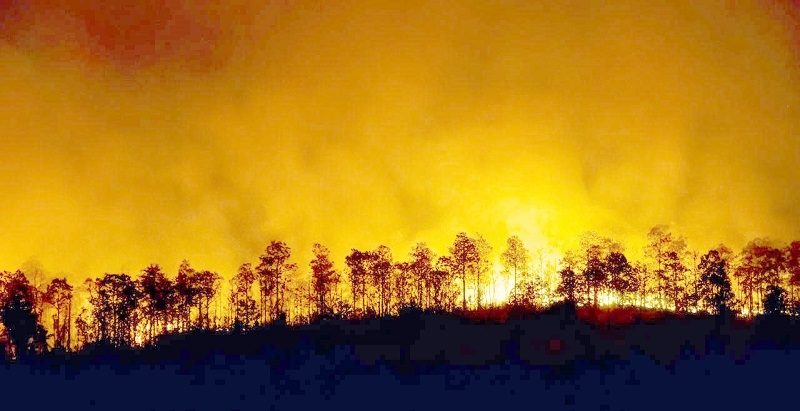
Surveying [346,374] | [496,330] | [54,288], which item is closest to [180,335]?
[346,374]

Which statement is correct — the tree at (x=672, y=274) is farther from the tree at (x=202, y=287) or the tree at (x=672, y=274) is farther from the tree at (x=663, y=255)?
the tree at (x=202, y=287)

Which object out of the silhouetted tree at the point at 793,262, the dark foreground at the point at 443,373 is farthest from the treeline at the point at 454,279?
the dark foreground at the point at 443,373

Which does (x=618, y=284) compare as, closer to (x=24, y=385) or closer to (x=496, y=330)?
(x=496, y=330)

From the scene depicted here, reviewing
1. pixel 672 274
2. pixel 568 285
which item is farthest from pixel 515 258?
pixel 672 274

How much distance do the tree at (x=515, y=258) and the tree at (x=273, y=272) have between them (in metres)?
25.7

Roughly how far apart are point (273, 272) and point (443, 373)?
5701 centimetres

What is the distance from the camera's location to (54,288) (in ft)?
255

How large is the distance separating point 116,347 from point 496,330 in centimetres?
1358

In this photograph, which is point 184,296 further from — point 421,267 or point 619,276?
point 619,276

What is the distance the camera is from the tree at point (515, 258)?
82.0 m

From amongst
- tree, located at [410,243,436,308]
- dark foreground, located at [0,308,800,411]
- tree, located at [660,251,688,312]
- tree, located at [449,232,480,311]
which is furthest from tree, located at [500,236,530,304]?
dark foreground, located at [0,308,800,411]

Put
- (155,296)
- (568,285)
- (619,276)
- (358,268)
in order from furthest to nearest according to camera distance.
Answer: (358,268) < (619,276) < (568,285) < (155,296)

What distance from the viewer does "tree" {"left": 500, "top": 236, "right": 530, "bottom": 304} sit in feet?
269

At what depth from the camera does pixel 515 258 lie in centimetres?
8194
